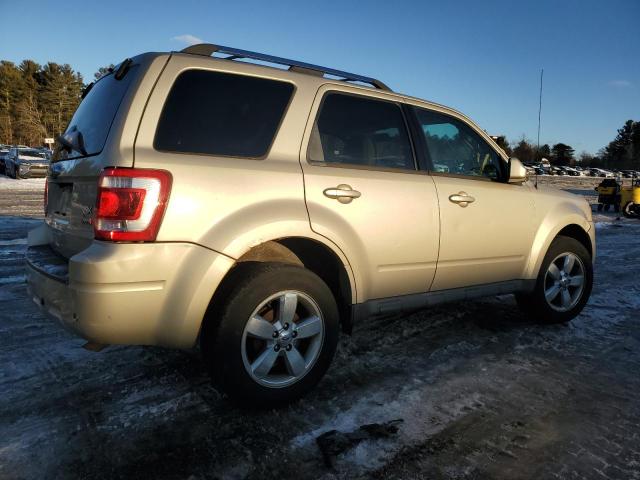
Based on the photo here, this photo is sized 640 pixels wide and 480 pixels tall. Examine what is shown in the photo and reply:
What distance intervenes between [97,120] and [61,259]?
2.72 feet

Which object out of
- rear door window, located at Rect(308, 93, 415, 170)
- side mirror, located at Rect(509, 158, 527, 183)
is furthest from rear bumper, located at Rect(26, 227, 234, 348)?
side mirror, located at Rect(509, 158, 527, 183)

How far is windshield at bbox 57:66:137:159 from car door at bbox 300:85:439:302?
3.46ft

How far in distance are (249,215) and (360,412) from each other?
125 cm

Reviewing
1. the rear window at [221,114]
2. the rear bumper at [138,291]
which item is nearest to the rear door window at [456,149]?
the rear window at [221,114]

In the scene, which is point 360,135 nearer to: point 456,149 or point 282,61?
point 282,61

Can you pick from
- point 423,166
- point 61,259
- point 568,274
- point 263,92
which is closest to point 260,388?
point 61,259

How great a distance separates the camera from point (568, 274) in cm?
430

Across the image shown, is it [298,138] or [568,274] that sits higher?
[298,138]

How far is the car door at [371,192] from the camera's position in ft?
9.19

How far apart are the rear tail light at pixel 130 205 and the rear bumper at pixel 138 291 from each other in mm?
63

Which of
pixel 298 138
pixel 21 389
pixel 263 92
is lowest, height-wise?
pixel 21 389

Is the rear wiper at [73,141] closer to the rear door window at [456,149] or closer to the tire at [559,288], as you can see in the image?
the rear door window at [456,149]

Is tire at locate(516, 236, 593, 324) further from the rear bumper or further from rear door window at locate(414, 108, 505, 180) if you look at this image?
the rear bumper

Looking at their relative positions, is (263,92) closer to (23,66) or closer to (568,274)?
(568,274)
